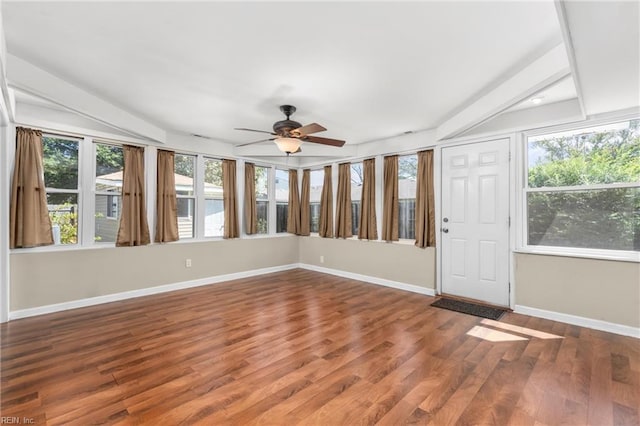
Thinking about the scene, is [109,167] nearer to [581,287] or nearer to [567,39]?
[567,39]

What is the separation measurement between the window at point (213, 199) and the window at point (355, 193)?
245 centimetres

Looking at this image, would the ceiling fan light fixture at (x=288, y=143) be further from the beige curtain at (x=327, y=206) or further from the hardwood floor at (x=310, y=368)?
the beige curtain at (x=327, y=206)

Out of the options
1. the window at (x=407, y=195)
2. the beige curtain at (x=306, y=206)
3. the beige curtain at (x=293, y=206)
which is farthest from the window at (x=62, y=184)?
the window at (x=407, y=195)

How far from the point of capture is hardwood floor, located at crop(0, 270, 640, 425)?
1.90 meters

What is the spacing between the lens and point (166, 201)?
4676mm

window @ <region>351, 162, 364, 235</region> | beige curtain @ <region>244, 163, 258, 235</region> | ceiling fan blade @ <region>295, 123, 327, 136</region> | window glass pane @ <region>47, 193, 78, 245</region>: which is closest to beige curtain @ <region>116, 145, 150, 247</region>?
window glass pane @ <region>47, 193, 78, 245</region>

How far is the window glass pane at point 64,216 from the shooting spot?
3.81 m

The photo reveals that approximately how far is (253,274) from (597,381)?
4.89m

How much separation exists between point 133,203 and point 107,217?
1.27 feet

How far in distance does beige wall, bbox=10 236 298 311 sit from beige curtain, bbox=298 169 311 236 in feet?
3.06

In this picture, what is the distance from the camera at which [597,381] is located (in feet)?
7.37

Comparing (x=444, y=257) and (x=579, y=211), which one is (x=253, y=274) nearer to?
(x=444, y=257)

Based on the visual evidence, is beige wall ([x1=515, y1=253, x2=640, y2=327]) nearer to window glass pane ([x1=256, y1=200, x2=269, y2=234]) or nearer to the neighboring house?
window glass pane ([x1=256, y1=200, x2=269, y2=234])

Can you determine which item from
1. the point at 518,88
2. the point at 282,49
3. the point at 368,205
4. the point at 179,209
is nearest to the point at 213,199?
the point at 179,209
